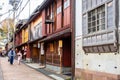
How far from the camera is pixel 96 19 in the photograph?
15469 millimetres

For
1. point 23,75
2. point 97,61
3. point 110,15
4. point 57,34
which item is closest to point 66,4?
point 57,34

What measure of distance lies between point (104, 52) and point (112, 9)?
198 centimetres

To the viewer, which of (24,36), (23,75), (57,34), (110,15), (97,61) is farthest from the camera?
(24,36)

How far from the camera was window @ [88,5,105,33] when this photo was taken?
14723mm

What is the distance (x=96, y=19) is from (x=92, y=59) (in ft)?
6.61

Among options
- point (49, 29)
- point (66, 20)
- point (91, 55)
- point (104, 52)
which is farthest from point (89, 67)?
point (49, 29)

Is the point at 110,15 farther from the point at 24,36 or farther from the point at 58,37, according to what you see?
the point at 24,36

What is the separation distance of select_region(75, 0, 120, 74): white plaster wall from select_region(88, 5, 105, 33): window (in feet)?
3.99

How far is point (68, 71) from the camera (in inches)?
969

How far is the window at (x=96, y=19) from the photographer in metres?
14.7

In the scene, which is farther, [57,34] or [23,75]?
[23,75]

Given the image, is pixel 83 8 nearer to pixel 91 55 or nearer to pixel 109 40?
pixel 91 55

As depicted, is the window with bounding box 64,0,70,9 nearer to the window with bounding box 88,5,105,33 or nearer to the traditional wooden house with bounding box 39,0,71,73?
the traditional wooden house with bounding box 39,0,71,73

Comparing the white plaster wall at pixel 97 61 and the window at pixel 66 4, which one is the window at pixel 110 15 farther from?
the window at pixel 66 4
